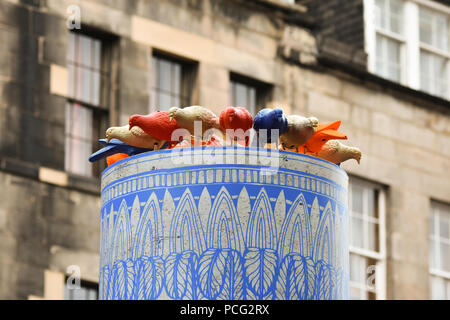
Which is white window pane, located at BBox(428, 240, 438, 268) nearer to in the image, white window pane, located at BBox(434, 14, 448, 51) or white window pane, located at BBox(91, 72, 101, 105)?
white window pane, located at BBox(434, 14, 448, 51)

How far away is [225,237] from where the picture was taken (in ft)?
16.8

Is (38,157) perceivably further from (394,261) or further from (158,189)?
(158,189)

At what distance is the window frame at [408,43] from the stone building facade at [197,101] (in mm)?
66

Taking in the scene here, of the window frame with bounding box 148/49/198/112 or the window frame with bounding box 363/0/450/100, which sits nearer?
the window frame with bounding box 148/49/198/112

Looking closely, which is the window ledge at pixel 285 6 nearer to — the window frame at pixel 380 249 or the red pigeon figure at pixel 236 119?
the window frame at pixel 380 249

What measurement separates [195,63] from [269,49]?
1756 mm

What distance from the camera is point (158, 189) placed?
207 inches

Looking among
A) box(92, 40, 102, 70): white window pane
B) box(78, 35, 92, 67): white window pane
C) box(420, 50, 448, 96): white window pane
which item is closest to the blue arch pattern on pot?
box(78, 35, 92, 67): white window pane

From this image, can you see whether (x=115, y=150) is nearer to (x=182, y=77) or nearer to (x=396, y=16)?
(x=182, y=77)

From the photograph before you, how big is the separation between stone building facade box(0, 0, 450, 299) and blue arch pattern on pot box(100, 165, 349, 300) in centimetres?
989

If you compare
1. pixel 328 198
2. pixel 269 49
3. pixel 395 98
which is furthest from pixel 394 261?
pixel 328 198

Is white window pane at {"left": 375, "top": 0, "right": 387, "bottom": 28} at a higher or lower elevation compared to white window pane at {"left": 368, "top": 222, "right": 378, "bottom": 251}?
higher

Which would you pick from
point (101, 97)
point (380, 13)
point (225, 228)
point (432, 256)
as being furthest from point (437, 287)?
point (225, 228)

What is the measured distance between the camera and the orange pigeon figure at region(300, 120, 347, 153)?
5.74 m
